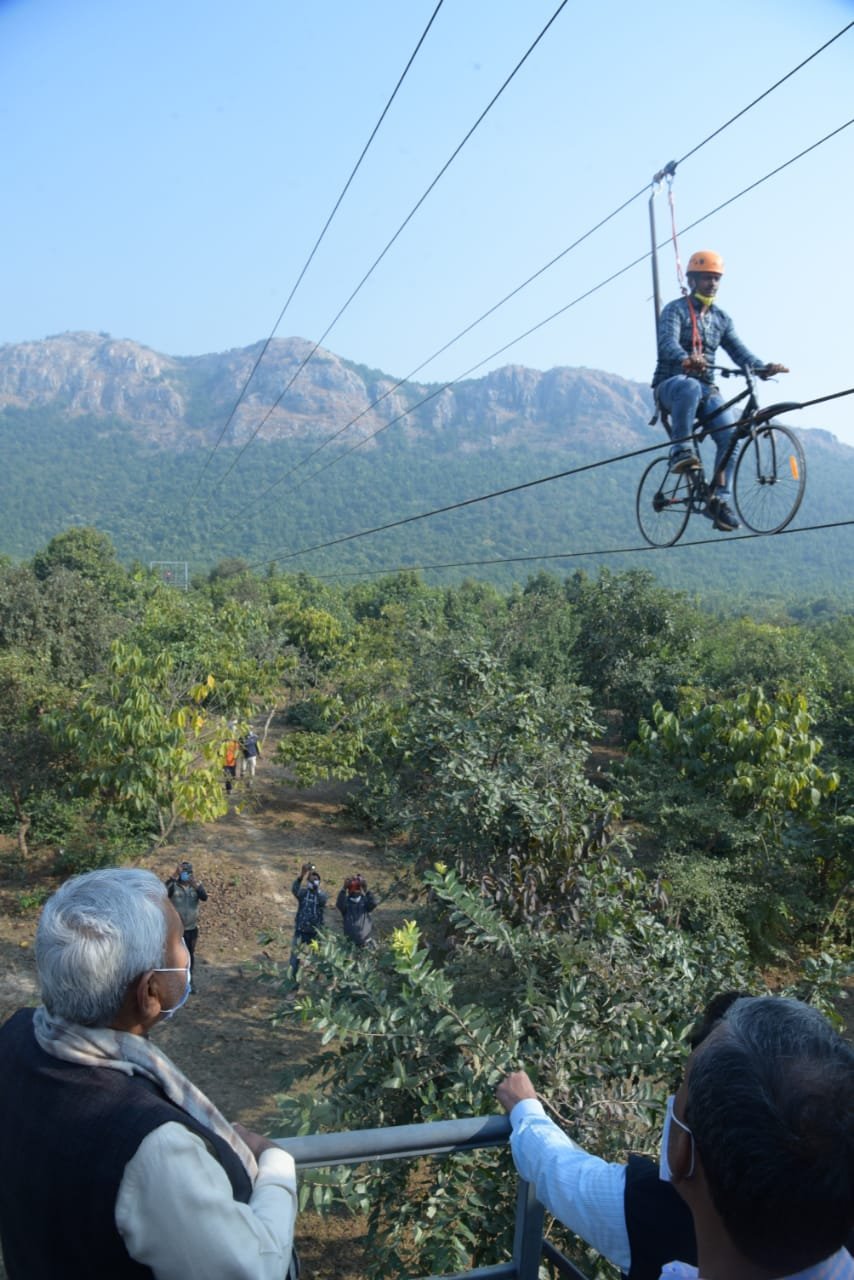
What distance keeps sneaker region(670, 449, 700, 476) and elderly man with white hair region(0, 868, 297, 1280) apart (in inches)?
204

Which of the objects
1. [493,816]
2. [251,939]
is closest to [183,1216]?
[493,816]

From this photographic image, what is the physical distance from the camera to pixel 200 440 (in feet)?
459

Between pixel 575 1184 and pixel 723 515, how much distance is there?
16.5ft

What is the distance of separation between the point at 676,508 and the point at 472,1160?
15.9 feet

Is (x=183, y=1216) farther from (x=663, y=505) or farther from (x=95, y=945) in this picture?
(x=663, y=505)

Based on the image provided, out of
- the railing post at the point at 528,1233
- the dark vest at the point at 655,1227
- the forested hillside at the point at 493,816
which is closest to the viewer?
the dark vest at the point at 655,1227

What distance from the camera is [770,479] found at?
18.0 feet

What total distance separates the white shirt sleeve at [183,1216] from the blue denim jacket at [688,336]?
18.6 feet

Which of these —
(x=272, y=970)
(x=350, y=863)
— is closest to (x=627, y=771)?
(x=350, y=863)

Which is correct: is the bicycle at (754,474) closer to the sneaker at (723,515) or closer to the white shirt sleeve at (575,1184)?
the sneaker at (723,515)

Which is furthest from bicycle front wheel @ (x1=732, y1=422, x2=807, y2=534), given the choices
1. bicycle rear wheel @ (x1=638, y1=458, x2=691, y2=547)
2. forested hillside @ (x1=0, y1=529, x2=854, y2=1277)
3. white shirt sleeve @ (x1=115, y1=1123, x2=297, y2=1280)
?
white shirt sleeve @ (x1=115, y1=1123, x2=297, y2=1280)

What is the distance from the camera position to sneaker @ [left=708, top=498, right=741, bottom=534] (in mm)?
6008

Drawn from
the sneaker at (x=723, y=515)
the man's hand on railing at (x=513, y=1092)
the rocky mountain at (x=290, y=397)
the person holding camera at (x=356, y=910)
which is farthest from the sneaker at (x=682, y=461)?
the rocky mountain at (x=290, y=397)

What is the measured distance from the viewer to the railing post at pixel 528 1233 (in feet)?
6.52
